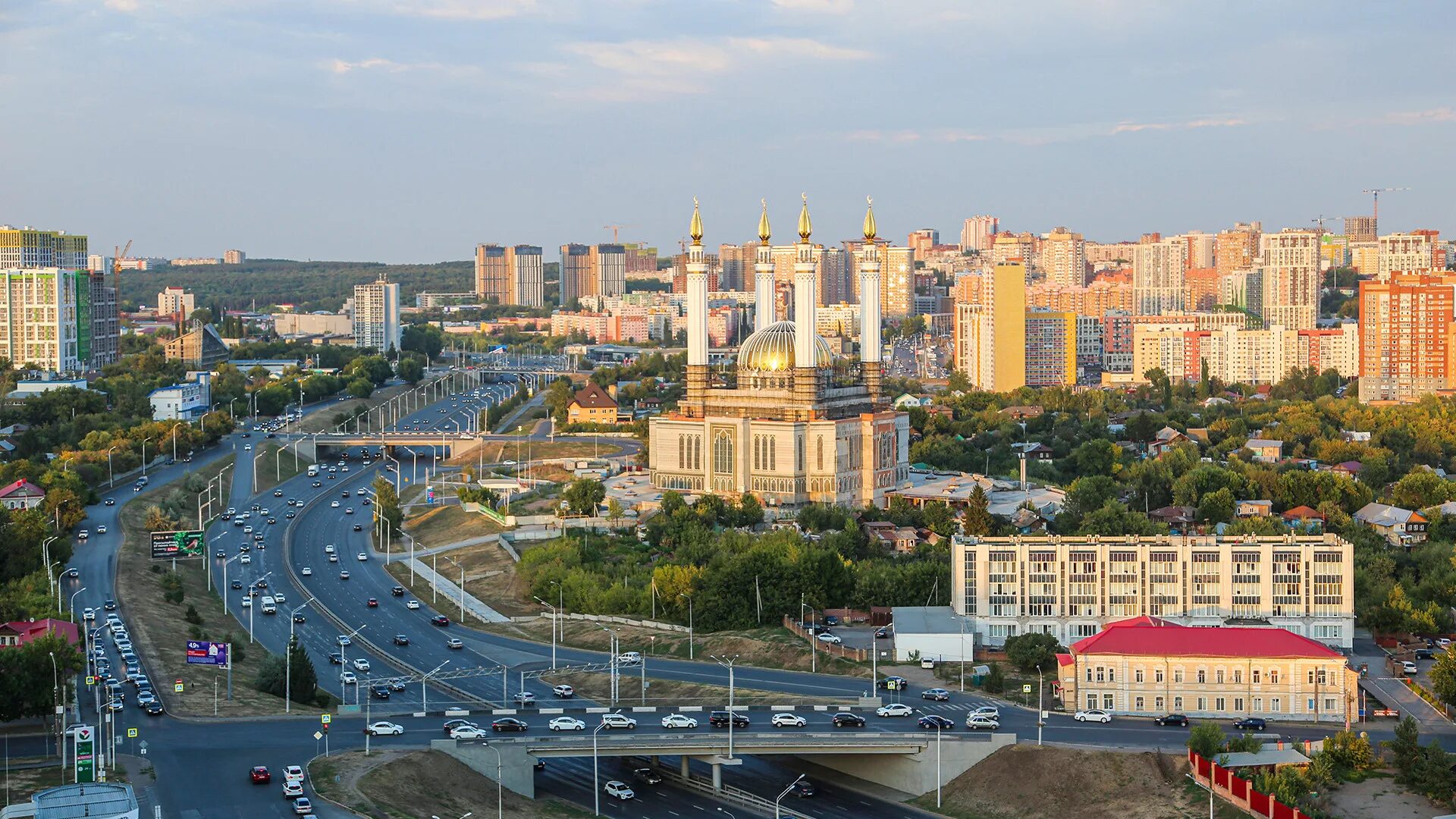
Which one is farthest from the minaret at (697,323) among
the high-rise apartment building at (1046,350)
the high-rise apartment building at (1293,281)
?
the high-rise apartment building at (1293,281)

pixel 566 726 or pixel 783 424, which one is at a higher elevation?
pixel 783 424

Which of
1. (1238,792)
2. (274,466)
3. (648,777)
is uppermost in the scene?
(274,466)

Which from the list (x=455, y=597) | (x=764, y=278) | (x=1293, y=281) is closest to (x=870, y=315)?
(x=764, y=278)

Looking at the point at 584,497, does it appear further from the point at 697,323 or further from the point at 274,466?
the point at 274,466

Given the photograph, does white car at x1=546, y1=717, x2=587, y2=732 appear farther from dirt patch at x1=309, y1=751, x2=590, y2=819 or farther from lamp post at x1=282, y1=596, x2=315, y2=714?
lamp post at x1=282, y1=596, x2=315, y2=714

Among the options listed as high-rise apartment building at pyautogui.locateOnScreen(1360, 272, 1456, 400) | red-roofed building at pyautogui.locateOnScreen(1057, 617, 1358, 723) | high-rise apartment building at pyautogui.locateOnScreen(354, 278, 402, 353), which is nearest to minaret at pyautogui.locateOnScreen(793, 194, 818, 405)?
red-roofed building at pyautogui.locateOnScreen(1057, 617, 1358, 723)

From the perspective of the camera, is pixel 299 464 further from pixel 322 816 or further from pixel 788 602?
pixel 322 816
